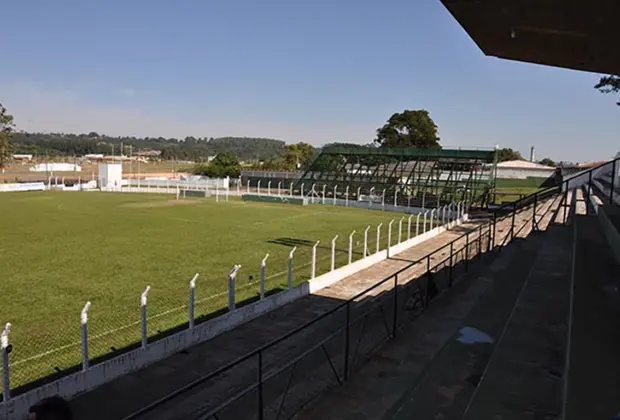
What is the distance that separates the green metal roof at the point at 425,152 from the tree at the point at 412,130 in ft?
92.5

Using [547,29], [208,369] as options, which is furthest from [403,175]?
[547,29]

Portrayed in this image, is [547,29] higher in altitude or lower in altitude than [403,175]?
higher

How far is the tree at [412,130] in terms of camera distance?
251 ft

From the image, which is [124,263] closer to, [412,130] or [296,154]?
[412,130]

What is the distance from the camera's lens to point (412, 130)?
7738 cm

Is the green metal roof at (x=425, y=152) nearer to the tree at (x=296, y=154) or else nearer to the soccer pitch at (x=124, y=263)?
the soccer pitch at (x=124, y=263)

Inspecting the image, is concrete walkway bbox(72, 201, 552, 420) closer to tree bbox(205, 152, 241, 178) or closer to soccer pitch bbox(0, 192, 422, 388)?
soccer pitch bbox(0, 192, 422, 388)

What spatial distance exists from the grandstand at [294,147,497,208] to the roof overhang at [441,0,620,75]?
33.0 m

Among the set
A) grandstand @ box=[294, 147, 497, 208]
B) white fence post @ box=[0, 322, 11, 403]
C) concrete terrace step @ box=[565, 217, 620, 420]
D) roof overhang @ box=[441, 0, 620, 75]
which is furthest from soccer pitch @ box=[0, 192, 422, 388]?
grandstand @ box=[294, 147, 497, 208]

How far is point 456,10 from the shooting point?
12.7ft

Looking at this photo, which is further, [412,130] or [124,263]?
[412,130]

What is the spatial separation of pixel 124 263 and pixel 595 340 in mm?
14661

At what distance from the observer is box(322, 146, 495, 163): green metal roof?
43.1 meters

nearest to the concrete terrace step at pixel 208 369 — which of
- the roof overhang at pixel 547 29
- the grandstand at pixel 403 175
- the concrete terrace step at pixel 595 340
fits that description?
the concrete terrace step at pixel 595 340
